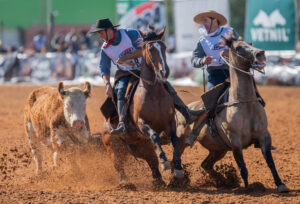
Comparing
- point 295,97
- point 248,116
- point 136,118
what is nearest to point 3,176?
point 136,118

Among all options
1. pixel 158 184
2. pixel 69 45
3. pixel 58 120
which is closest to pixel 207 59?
→ pixel 158 184

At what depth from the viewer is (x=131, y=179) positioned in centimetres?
802

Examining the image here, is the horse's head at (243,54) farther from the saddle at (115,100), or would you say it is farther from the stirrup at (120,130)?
the stirrup at (120,130)

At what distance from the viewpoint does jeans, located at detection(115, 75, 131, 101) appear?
753 centimetres

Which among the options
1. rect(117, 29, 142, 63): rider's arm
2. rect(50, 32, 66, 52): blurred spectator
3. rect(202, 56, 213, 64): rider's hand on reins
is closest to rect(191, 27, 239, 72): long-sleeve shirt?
rect(202, 56, 213, 64): rider's hand on reins

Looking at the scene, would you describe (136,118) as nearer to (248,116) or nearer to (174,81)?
(248,116)

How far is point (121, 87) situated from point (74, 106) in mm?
822

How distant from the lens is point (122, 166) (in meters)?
7.95

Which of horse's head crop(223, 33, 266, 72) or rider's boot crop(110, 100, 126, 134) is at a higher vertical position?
horse's head crop(223, 33, 266, 72)

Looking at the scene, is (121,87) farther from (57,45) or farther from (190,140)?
(57,45)

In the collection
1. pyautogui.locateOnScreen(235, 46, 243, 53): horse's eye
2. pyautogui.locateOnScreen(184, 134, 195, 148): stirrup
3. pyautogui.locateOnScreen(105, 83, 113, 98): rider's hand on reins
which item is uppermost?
pyautogui.locateOnScreen(235, 46, 243, 53): horse's eye

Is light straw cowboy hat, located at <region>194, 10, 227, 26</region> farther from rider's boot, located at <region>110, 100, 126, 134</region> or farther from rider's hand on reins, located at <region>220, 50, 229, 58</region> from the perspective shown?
rider's boot, located at <region>110, 100, 126, 134</region>

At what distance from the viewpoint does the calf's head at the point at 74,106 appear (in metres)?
7.76

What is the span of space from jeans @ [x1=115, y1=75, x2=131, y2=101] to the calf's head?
0.61 metres
